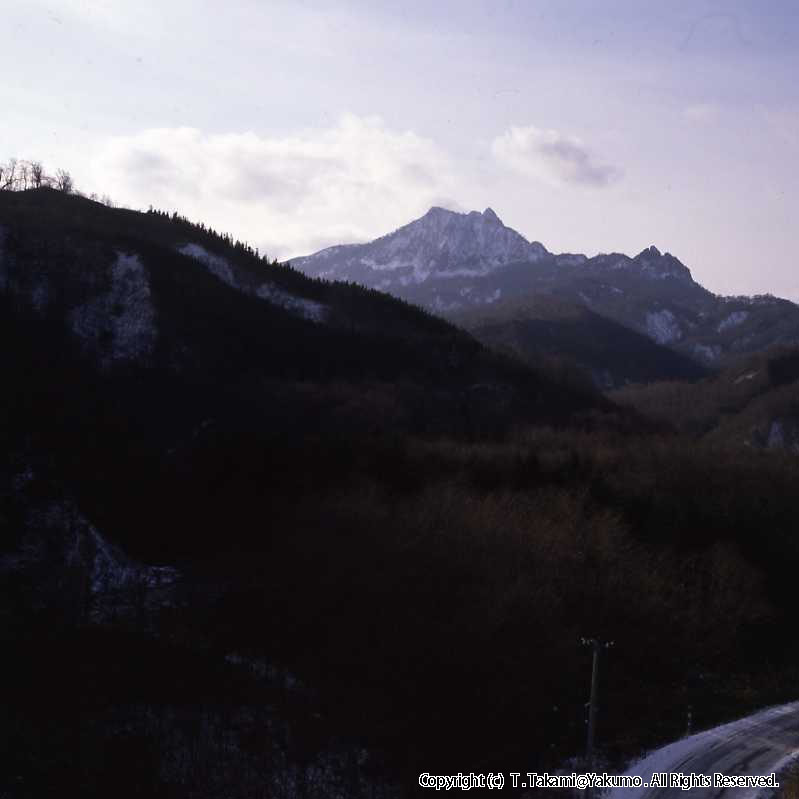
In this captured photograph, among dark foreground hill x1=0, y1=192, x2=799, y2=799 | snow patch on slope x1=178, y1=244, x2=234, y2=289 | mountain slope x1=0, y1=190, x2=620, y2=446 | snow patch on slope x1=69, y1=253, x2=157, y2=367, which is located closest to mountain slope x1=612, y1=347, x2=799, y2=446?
mountain slope x1=0, y1=190, x2=620, y2=446

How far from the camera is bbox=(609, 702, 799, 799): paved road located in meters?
24.6

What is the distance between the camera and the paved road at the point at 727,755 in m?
24.6

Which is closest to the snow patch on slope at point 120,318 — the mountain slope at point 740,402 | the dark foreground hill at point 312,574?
the dark foreground hill at point 312,574

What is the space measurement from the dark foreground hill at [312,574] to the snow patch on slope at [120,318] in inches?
8.9

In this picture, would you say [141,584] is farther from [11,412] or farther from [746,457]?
[746,457]

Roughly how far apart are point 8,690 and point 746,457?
62.6m

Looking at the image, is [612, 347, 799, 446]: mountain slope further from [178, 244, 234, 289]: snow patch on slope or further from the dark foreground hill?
the dark foreground hill

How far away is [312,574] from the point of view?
37969 millimetres

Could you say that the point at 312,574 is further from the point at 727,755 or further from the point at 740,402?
the point at 740,402

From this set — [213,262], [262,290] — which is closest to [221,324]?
[213,262]

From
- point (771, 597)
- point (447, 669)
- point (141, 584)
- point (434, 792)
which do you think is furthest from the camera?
point (771, 597)

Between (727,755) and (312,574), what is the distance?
55.5 ft

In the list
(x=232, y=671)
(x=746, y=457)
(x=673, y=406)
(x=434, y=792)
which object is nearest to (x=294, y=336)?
(x=746, y=457)

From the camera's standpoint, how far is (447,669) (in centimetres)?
3291
